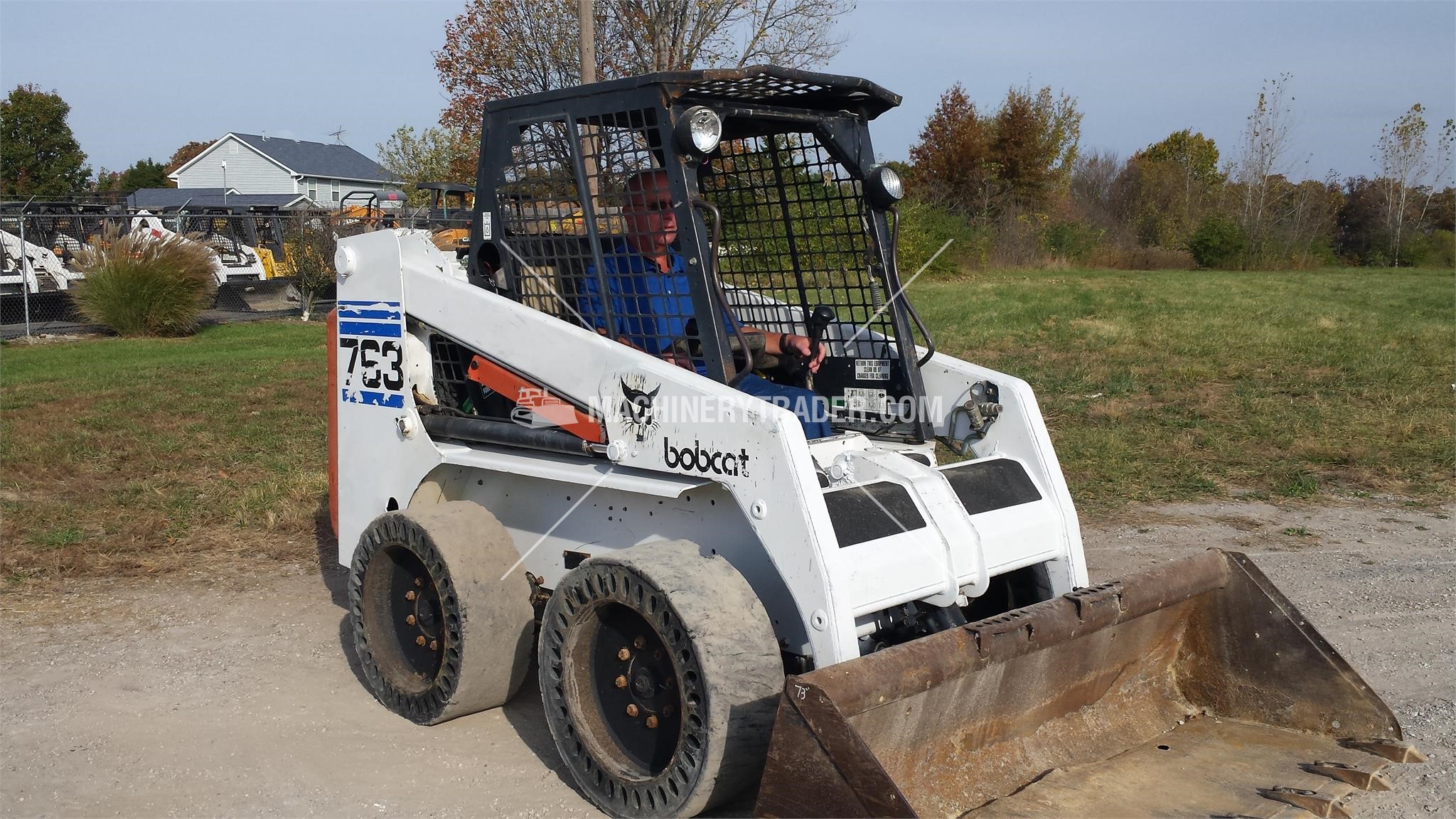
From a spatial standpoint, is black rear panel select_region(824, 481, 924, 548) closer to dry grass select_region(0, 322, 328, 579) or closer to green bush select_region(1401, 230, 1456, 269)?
dry grass select_region(0, 322, 328, 579)

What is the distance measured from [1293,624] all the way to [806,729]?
2091 millimetres

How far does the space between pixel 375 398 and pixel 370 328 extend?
0.97ft

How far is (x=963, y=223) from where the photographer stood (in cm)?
3784

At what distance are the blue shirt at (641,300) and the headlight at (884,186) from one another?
2.92ft

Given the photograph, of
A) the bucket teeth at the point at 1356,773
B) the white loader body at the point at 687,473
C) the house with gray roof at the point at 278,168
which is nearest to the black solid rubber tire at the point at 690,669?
the white loader body at the point at 687,473

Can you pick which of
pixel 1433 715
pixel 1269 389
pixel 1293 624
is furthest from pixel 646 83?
pixel 1269 389

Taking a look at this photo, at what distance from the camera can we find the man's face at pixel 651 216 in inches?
175

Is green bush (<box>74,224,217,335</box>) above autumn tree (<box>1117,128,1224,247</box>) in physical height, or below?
below

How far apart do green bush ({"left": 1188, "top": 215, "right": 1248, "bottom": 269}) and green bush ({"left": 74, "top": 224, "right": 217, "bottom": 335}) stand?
112ft

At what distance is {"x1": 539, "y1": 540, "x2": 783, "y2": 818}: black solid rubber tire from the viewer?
3541 millimetres

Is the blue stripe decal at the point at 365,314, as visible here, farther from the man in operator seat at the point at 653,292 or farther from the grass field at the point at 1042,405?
the grass field at the point at 1042,405

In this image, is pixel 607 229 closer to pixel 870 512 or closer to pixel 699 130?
pixel 699 130

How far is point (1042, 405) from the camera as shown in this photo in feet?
39.4

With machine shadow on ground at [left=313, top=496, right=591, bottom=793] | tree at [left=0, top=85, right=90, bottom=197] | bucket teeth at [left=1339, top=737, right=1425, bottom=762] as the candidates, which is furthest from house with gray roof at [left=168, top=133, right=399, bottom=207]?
bucket teeth at [left=1339, top=737, right=1425, bottom=762]
